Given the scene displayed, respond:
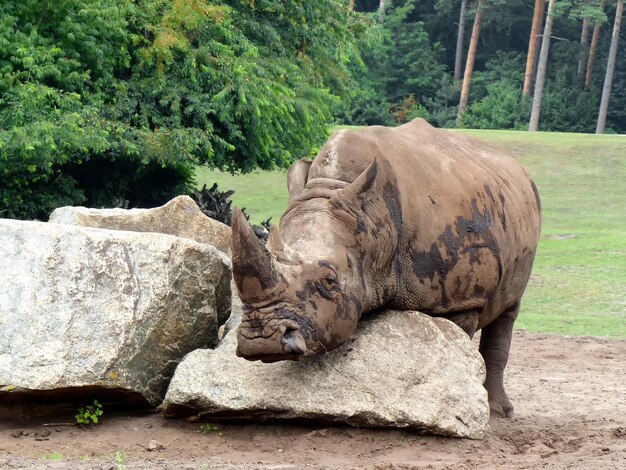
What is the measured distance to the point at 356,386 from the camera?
277 inches

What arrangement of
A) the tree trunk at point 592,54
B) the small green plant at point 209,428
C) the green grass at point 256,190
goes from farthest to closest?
the tree trunk at point 592,54 → the green grass at point 256,190 → the small green plant at point 209,428

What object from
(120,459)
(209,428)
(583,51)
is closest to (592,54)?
(583,51)

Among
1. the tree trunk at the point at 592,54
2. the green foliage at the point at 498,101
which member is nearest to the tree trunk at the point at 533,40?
the green foliage at the point at 498,101

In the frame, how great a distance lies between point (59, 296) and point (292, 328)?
1663 millimetres

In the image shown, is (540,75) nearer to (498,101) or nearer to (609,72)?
(609,72)

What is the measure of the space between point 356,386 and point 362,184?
48.9 inches

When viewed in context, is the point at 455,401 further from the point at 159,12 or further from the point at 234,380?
the point at 159,12

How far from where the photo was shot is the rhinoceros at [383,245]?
20.5ft

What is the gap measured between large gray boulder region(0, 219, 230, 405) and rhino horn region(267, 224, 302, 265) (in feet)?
3.87

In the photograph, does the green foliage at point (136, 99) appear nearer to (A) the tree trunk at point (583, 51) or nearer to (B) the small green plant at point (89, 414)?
(B) the small green plant at point (89, 414)

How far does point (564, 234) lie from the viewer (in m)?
27.3

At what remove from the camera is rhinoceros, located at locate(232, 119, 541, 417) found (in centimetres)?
624

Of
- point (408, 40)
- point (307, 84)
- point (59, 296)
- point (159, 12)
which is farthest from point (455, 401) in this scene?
point (408, 40)

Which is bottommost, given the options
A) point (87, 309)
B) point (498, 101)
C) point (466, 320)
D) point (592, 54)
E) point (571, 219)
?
point (571, 219)
